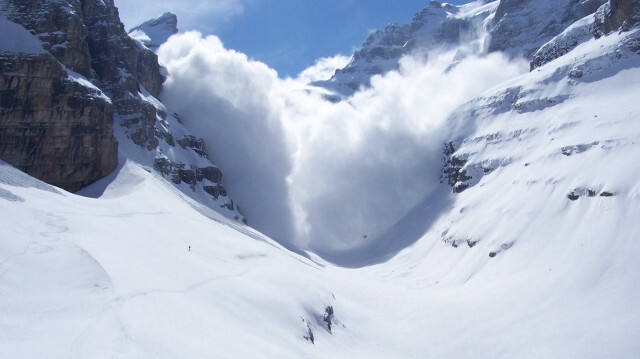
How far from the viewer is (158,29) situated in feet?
631

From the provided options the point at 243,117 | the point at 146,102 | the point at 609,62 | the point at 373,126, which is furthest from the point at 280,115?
the point at 609,62

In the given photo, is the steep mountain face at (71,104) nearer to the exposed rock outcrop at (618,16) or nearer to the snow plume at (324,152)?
the snow plume at (324,152)

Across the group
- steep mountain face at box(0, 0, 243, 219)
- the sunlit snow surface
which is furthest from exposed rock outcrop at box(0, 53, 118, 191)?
the sunlit snow surface

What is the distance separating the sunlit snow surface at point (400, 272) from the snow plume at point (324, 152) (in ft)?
90.3

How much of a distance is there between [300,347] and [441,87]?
445 feet

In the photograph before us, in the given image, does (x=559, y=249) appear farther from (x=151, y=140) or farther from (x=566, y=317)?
(x=151, y=140)

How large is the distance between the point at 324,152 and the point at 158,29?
359ft

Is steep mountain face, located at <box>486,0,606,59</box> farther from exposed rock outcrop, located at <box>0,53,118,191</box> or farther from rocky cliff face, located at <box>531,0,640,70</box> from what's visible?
exposed rock outcrop, located at <box>0,53,118,191</box>

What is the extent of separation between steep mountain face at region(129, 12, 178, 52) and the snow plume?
200 feet

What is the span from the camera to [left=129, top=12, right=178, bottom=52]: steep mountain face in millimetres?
185875

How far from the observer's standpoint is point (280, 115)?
454ft

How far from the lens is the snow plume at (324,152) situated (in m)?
104

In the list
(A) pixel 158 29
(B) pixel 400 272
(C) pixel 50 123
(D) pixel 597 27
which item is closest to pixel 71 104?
(C) pixel 50 123

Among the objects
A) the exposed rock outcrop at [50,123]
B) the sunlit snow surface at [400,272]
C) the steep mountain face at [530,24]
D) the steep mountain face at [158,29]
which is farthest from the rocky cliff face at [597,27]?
the steep mountain face at [158,29]
